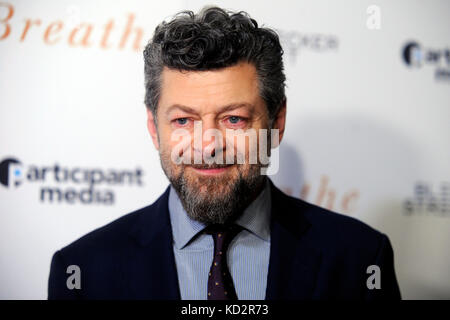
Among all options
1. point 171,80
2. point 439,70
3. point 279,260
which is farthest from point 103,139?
point 439,70

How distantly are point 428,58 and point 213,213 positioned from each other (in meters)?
0.94

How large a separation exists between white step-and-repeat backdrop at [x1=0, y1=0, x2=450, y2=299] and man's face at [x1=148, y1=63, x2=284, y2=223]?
32 centimetres

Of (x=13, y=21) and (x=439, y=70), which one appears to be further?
(x=439, y=70)

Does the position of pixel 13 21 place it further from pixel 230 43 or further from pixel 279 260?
pixel 279 260

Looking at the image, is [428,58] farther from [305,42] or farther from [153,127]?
[153,127]

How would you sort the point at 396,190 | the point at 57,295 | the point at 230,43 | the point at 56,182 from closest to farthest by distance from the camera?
the point at 230,43 < the point at 57,295 < the point at 56,182 < the point at 396,190

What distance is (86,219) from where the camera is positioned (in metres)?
1.41

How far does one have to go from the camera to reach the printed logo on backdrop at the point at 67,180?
54.9 inches

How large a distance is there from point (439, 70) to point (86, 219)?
3.96 ft

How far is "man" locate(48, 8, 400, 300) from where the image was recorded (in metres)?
1.07

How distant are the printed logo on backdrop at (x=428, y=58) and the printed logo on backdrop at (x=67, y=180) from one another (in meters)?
0.94

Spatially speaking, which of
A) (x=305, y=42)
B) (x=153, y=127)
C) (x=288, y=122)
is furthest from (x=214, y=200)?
(x=305, y=42)

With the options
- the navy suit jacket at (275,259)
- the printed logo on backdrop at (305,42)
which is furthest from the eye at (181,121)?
the printed logo on backdrop at (305,42)

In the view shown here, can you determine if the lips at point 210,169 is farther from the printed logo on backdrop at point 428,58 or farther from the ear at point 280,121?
the printed logo on backdrop at point 428,58
